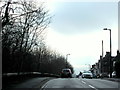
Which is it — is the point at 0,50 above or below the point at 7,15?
below

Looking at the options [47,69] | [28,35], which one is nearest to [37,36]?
[28,35]

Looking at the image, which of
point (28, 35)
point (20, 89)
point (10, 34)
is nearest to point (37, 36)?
point (28, 35)

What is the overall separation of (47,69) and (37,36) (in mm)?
40394

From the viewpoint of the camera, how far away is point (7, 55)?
24.3m

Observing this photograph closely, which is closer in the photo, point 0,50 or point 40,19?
point 0,50

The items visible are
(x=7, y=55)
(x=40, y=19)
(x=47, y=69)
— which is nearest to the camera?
(x=7, y=55)

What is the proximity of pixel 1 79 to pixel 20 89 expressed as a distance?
1591 millimetres

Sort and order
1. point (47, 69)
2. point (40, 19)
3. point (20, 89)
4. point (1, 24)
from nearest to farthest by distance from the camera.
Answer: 1. point (1, 24)
2. point (20, 89)
3. point (40, 19)
4. point (47, 69)

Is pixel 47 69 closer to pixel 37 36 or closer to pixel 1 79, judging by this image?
pixel 37 36

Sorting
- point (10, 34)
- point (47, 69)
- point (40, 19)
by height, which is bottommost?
point (47, 69)

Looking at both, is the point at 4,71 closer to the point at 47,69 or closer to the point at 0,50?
the point at 0,50

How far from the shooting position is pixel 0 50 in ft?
72.2

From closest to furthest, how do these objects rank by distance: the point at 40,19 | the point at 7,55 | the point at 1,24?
the point at 1,24 < the point at 7,55 < the point at 40,19

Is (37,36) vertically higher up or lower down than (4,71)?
higher up
